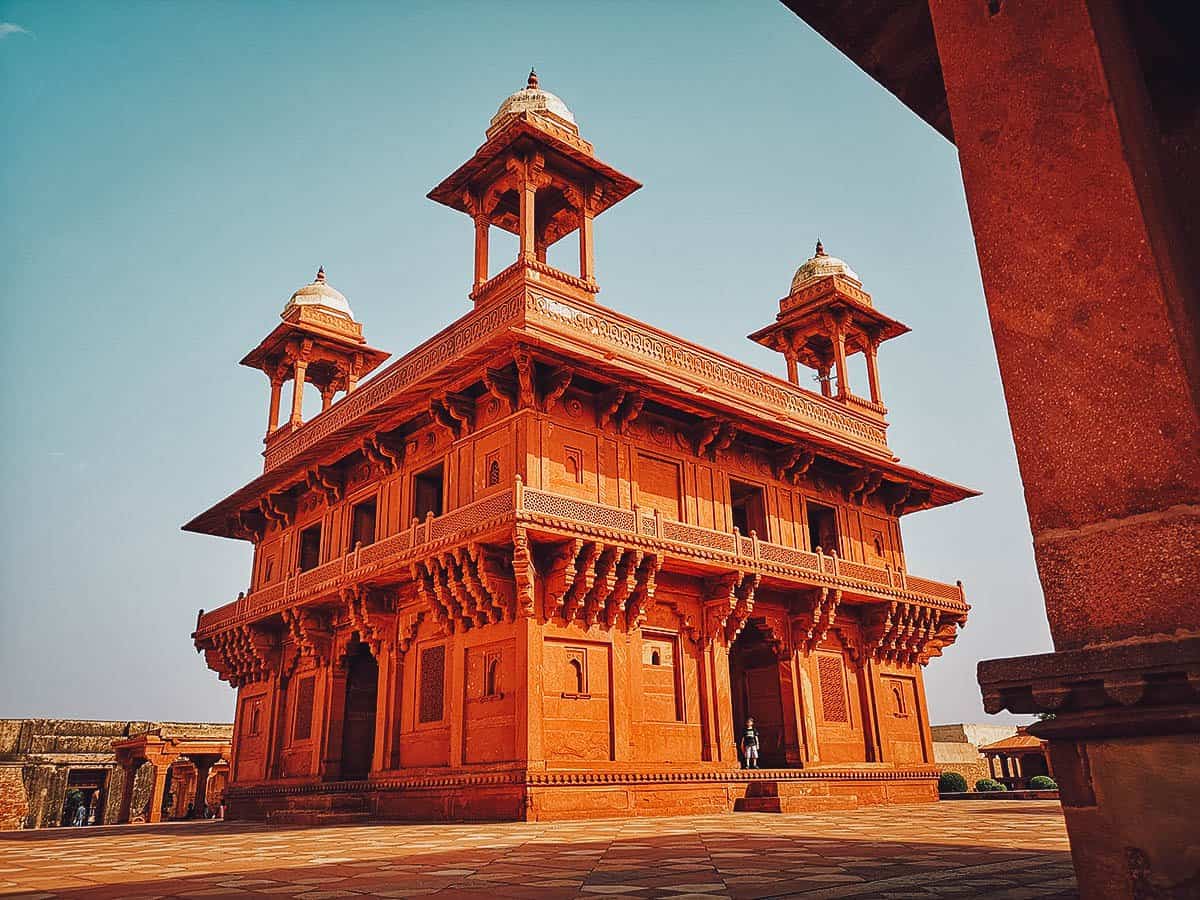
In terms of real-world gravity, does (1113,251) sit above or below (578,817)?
above

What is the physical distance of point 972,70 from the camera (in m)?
2.64

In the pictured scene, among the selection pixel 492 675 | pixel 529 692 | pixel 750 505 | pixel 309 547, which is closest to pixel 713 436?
pixel 750 505

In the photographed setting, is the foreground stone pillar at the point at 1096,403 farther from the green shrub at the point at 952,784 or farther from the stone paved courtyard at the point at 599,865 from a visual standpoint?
the green shrub at the point at 952,784

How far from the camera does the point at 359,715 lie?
16125 mm

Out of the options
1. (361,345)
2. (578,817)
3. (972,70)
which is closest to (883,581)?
(578,817)

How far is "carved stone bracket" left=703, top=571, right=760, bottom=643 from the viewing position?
13.8 meters

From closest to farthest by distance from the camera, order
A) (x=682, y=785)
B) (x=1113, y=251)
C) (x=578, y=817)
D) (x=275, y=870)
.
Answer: (x=1113, y=251), (x=275, y=870), (x=578, y=817), (x=682, y=785)

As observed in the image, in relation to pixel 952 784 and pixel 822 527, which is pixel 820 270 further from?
pixel 952 784

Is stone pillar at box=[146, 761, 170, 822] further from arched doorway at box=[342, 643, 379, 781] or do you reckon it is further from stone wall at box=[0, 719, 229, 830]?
arched doorway at box=[342, 643, 379, 781]

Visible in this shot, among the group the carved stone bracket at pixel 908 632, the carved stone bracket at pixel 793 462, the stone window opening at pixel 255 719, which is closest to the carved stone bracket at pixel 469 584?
the carved stone bracket at pixel 793 462

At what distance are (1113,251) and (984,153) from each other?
0.50 m

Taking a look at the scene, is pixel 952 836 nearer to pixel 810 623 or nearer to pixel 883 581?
pixel 810 623

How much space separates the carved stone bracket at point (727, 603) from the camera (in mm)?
13773

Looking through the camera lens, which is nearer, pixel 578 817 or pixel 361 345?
pixel 578 817
